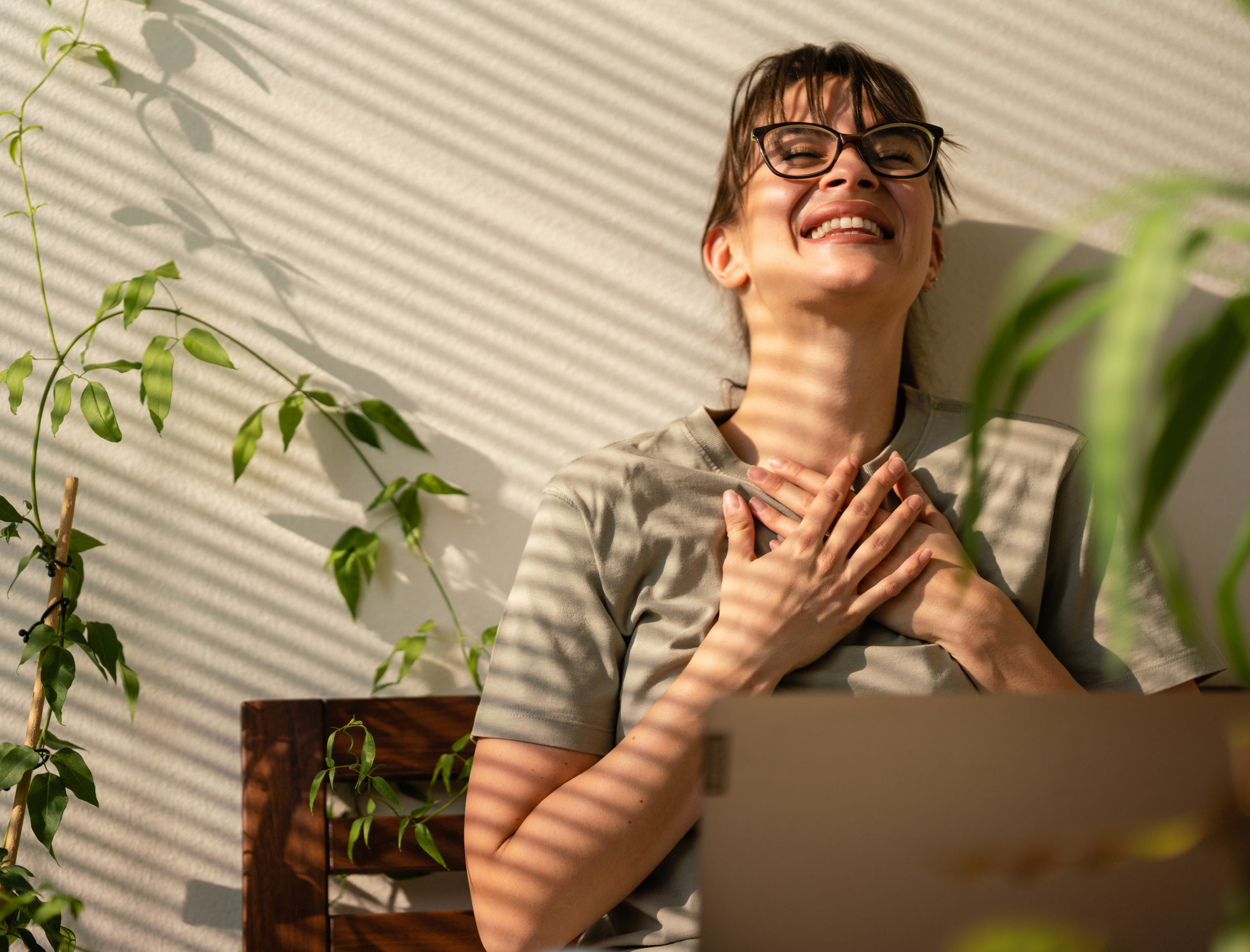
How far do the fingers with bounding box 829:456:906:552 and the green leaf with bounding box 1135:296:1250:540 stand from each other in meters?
0.70

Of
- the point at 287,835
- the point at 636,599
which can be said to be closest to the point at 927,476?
the point at 636,599

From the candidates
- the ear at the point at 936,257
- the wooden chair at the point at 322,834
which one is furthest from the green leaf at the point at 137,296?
the ear at the point at 936,257

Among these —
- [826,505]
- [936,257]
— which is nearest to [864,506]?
[826,505]

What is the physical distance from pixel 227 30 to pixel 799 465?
92 cm

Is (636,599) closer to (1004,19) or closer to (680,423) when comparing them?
(680,423)

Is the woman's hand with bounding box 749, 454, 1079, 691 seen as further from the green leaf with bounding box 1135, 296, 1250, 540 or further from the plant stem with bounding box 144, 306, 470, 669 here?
the green leaf with bounding box 1135, 296, 1250, 540

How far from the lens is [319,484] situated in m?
1.24

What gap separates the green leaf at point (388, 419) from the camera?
1.22 meters

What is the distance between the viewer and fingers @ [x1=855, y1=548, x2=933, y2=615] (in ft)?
3.18

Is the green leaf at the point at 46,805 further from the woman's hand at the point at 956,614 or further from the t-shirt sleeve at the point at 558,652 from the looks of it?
the woman's hand at the point at 956,614

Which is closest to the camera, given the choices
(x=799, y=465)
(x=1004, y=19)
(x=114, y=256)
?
(x=799, y=465)

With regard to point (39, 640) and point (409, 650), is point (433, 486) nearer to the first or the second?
point (409, 650)

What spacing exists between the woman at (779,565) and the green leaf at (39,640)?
0.50 m

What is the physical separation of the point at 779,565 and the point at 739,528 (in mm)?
62
